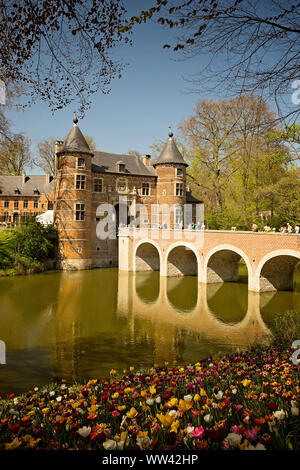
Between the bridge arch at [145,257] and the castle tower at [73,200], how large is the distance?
351 cm

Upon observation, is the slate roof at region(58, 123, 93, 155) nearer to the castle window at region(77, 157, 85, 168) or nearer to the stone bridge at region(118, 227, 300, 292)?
the castle window at region(77, 157, 85, 168)

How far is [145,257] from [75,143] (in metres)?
8.96

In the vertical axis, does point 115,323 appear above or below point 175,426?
below

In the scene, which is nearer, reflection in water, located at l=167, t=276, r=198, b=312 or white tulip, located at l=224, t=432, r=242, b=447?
white tulip, located at l=224, t=432, r=242, b=447

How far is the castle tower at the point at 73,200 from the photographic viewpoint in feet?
73.6

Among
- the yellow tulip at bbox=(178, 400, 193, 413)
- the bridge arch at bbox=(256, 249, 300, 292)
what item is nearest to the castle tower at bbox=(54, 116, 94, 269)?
the bridge arch at bbox=(256, 249, 300, 292)

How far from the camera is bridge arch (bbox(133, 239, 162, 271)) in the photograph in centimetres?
2219

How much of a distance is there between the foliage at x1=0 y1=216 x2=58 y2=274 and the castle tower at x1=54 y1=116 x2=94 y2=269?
1.10 meters

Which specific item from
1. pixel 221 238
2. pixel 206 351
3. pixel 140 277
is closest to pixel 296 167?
pixel 221 238

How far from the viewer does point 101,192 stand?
24.2 m

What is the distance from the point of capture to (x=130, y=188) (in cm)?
2508

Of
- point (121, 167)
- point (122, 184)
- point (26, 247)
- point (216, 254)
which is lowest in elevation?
point (216, 254)

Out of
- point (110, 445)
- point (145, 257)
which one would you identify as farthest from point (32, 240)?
point (110, 445)

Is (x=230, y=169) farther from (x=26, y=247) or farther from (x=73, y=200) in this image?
(x=26, y=247)
